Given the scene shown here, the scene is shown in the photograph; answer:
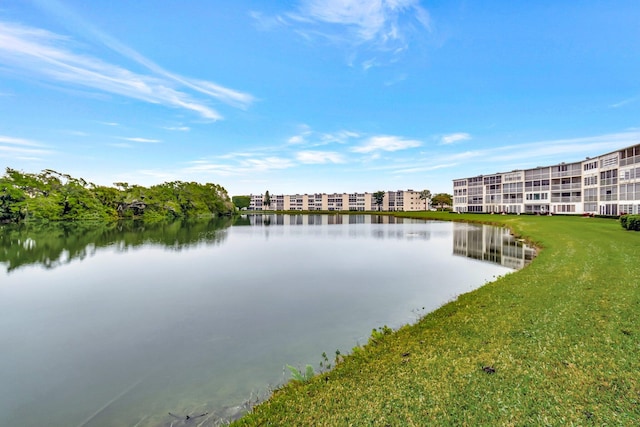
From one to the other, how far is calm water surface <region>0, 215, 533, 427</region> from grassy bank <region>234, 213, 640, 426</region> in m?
1.97

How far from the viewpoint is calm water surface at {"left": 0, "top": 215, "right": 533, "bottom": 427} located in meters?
7.71

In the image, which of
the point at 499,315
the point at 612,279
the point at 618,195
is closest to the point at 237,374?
the point at 499,315

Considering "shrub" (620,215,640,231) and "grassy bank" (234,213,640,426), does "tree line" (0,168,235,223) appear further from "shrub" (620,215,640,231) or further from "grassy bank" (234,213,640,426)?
"shrub" (620,215,640,231)

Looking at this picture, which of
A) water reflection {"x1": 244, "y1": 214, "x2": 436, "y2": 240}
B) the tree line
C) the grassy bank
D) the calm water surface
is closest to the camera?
the grassy bank

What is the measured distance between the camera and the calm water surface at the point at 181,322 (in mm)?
7711

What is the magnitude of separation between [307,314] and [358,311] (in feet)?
7.16

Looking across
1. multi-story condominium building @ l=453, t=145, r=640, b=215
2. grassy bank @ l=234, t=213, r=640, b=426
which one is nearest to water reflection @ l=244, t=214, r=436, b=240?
multi-story condominium building @ l=453, t=145, r=640, b=215

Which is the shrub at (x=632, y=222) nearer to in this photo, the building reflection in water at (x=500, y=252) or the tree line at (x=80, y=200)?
the building reflection in water at (x=500, y=252)

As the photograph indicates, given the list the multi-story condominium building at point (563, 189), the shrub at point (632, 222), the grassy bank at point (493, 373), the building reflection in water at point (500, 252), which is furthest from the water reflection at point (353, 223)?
the grassy bank at point (493, 373)

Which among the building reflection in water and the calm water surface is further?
the building reflection in water

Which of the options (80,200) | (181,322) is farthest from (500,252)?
(80,200)

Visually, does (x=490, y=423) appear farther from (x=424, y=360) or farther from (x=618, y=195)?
(x=618, y=195)

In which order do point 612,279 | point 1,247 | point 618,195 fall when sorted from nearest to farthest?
point 612,279, point 1,247, point 618,195

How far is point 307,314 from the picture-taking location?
43.4 feet
